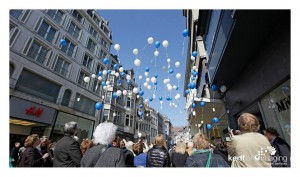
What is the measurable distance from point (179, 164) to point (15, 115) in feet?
37.6

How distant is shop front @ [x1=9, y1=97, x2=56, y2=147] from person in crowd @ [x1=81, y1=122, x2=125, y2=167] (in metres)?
10.8

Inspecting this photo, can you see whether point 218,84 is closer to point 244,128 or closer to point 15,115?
point 244,128

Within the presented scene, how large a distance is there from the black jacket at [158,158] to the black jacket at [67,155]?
1344 millimetres

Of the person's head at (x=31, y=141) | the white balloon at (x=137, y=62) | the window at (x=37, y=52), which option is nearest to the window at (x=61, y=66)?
the window at (x=37, y=52)

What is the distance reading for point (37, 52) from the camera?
11.9 metres

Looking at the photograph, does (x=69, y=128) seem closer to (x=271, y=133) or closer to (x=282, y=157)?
(x=282, y=157)

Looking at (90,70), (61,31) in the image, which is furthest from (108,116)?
(61,31)

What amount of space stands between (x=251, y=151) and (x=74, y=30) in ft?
63.4

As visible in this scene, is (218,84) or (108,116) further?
(108,116)

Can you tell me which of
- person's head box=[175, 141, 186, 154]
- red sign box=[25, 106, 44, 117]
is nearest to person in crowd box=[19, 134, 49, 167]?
person's head box=[175, 141, 186, 154]

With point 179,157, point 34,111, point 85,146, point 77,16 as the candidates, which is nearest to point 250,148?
point 179,157

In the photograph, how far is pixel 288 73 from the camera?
279 cm

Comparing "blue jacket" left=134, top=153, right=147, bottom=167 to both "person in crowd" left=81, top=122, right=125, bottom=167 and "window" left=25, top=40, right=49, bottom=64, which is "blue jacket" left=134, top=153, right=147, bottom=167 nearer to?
"person in crowd" left=81, top=122, right=125, bottom=167

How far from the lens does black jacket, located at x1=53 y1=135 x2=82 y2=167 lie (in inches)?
97.4
